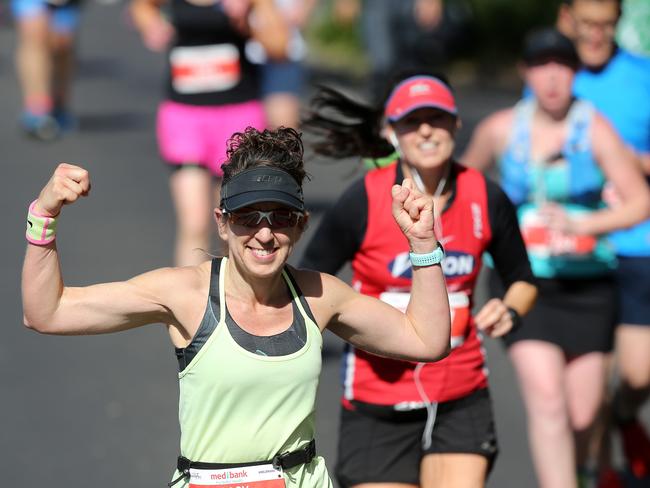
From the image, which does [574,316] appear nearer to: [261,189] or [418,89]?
[418,89]

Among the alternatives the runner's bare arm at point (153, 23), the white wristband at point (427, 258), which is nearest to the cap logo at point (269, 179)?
the white wristband at point (427, 258)

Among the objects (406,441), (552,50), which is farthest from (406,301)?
(552,50)

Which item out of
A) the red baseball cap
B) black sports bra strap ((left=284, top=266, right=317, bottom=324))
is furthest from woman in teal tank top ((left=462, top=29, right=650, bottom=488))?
black sports bra strap ((left=284, top=266, right=317, bottom=324))

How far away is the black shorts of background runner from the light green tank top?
209 cm

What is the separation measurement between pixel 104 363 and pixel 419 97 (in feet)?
11.6

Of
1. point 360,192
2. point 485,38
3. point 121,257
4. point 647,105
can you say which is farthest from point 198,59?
point 485,38

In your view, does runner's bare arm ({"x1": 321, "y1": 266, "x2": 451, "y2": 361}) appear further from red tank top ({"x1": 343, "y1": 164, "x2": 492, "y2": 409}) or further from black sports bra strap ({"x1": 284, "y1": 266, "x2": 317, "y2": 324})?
red tank top ({"x1": 343, "y1": 164, "x2": 492, "y2": 409})

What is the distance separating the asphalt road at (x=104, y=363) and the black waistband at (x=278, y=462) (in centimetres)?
254

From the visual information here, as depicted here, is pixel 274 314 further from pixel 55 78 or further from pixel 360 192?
pixel 55 78

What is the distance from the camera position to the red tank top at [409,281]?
185 inches

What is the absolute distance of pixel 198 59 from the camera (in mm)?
7918

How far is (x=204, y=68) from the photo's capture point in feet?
25.8

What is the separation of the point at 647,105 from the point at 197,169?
8.06 feet

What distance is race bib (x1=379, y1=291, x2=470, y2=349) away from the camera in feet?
15.5
